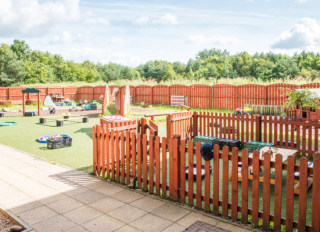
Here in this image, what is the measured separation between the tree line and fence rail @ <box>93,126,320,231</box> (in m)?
46.3

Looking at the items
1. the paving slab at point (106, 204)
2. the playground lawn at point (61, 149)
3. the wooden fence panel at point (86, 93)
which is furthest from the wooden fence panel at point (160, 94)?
the paving slab at point (106, 204)

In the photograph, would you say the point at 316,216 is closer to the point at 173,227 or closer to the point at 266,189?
the point at 266,189

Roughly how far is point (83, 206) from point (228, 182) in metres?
2.43

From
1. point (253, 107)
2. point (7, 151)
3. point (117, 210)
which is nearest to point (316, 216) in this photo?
point (117, 210)

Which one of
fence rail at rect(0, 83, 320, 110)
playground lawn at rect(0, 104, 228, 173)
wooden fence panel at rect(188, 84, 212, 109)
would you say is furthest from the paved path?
wooden fence panel at rect(188, 84, 212, 109)

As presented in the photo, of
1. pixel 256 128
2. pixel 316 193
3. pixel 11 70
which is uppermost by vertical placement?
pixel 11 70

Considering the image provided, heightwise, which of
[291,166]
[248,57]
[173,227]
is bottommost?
[173,227]

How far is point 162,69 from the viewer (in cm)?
6794

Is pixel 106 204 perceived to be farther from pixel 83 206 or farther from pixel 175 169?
pixel 175 169

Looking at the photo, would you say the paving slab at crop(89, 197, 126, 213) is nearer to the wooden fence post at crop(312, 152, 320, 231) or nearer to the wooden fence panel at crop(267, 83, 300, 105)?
the wooden fence post at crop(312, 152, 320, 231)

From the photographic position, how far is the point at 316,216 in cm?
341

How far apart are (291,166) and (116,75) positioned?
218 ft

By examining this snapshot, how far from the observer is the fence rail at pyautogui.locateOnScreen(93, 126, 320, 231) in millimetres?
3525

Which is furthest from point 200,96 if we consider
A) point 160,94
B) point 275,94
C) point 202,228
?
point 202,228
